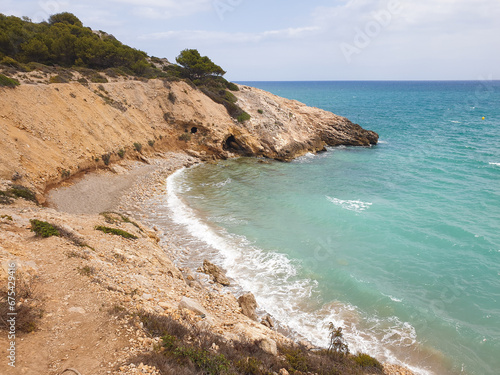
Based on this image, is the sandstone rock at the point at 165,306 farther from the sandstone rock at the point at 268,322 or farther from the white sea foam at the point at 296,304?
the white sea foam at the point at 296,304

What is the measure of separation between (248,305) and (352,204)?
1481cm

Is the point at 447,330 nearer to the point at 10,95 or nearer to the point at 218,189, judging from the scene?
the point at 218,189

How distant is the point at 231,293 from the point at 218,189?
14345mm

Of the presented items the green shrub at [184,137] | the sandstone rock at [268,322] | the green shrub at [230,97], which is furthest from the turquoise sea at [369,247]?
the green shrub at [230,97]

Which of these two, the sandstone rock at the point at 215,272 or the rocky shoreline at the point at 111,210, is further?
the sandstone rock at the point at 215,272

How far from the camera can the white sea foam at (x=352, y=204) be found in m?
22.8

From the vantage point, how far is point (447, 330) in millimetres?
11953

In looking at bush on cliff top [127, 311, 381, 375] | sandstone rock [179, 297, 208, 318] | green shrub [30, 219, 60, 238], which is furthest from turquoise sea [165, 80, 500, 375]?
green shrub [30, 219, 60, 238]

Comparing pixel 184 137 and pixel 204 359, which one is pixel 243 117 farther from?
pixel 204 359

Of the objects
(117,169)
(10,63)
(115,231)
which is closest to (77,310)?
(115,231)

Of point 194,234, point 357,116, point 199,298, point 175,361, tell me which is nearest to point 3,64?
point 194,234

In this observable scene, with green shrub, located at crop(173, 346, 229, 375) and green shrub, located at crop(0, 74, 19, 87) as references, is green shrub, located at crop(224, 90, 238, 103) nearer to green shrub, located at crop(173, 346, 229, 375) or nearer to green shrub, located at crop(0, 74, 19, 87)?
green shrub, located at crop(0, 74, 19, 87)

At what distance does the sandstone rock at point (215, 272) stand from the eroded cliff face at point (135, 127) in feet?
41.8

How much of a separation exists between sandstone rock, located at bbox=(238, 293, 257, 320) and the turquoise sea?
1187 mm
